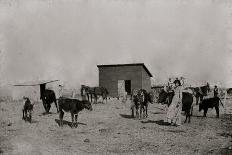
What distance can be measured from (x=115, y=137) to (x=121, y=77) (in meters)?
27.5

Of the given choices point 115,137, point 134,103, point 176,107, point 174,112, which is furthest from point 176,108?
point 115,137

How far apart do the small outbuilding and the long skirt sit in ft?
77.0

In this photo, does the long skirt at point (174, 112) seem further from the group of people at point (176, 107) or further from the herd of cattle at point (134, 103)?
the herd of cattle at point (134, 103)

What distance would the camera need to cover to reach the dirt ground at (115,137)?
1105cm

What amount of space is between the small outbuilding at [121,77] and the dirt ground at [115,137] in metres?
21.8

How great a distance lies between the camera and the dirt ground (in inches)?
435

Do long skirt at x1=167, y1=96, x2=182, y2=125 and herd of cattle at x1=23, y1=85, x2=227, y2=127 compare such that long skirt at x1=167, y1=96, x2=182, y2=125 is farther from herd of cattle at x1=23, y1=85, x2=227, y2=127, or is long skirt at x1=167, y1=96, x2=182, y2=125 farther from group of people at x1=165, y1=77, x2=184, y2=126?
herd of cattle at x1=23, y1=85, x2=227, y2=127

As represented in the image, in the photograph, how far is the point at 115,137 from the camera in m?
13.6

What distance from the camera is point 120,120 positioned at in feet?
61.0

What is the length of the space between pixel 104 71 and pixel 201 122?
2430 cm

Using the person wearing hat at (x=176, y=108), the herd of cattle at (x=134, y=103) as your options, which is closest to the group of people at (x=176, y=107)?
the person wearing hat at (x=176, y=108)

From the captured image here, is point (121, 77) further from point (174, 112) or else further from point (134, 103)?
point (174, 112)

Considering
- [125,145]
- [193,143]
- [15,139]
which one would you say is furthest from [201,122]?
[15,139]

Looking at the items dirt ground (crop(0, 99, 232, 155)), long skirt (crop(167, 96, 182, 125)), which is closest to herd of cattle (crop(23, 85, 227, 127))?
long skirt (crop(167, 96, 182, 125))
